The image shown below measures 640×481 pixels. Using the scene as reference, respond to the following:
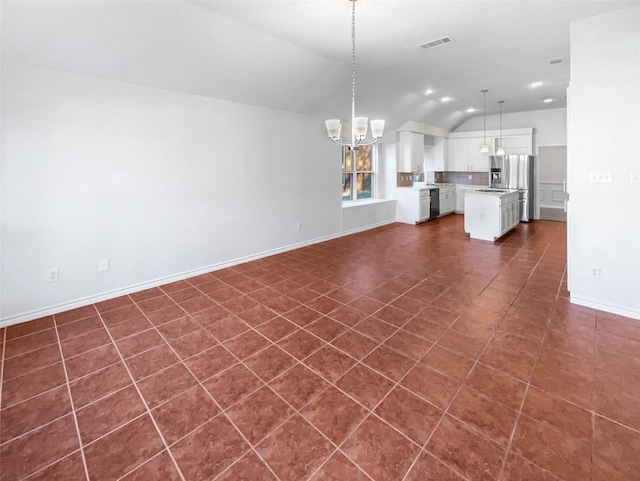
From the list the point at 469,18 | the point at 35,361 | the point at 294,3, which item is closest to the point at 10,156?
the point at 35,361

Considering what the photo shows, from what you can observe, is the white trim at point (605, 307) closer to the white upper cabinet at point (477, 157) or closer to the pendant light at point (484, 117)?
the pendant light at point (484, 117)

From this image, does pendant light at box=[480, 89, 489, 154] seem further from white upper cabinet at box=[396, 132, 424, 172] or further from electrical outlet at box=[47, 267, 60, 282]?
electrical outlet at box=[47, 267, 60, 282]

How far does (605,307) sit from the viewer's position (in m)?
3.26

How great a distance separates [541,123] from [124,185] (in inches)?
381

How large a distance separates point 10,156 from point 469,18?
482 centimetres

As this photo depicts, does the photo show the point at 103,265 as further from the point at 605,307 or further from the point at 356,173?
the point at 356,173

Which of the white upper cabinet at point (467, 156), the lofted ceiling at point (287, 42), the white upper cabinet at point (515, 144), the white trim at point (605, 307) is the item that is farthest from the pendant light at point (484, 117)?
the white trim at point (605, 307)

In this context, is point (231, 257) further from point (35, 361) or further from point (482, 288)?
point (482, 288)

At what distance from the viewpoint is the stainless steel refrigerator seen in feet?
26.8

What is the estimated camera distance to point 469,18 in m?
3.38

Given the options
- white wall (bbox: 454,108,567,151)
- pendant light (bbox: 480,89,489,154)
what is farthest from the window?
white wall (bbox: 454,108,567,151)

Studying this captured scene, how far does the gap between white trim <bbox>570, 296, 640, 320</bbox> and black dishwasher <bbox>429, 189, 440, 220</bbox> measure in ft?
18.0

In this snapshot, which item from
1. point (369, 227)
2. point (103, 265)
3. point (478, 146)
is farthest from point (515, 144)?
point (103, 265)

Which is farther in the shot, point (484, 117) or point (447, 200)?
point (447, 200)
